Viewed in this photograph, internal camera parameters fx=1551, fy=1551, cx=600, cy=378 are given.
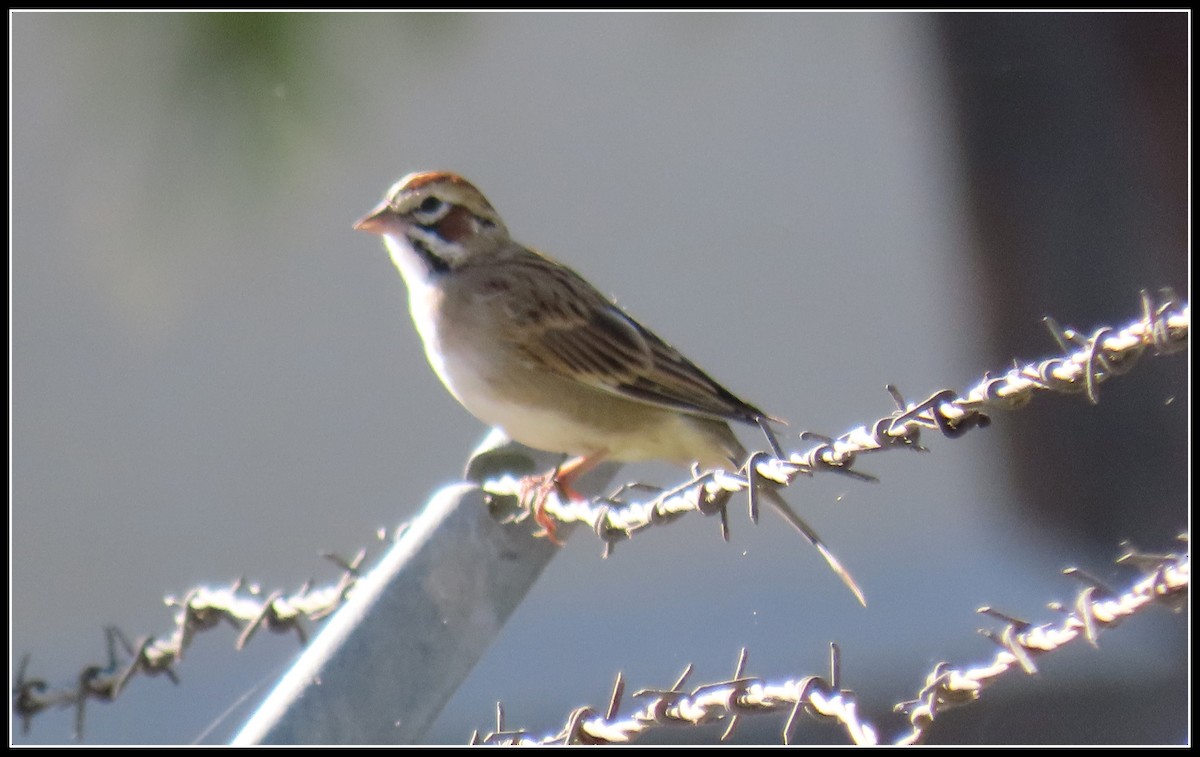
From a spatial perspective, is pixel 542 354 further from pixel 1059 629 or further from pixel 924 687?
pixel 1059 629

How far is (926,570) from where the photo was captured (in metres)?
8.54

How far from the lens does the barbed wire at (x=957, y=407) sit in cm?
169

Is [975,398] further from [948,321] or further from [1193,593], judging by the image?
[948,321]

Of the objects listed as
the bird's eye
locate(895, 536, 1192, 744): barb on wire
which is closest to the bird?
the bird's eye

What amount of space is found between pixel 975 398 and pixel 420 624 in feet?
3.77

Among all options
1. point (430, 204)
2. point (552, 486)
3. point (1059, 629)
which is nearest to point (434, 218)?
point (430, 204)

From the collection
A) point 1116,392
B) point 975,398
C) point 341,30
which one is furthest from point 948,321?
point 975,398

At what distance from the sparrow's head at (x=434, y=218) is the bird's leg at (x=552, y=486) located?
0.70m

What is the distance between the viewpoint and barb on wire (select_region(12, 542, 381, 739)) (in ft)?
10.1

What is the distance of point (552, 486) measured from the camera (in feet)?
9.87

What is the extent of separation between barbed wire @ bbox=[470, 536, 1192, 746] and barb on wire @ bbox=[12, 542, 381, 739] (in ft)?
2.15

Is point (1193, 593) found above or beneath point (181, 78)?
beneath

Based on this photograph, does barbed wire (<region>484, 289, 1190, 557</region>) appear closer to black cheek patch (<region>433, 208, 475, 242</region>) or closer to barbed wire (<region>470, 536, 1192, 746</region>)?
barbed wire (<region>470, 536, 1192, 746</region>)

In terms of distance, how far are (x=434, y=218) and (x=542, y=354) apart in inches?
20.5
